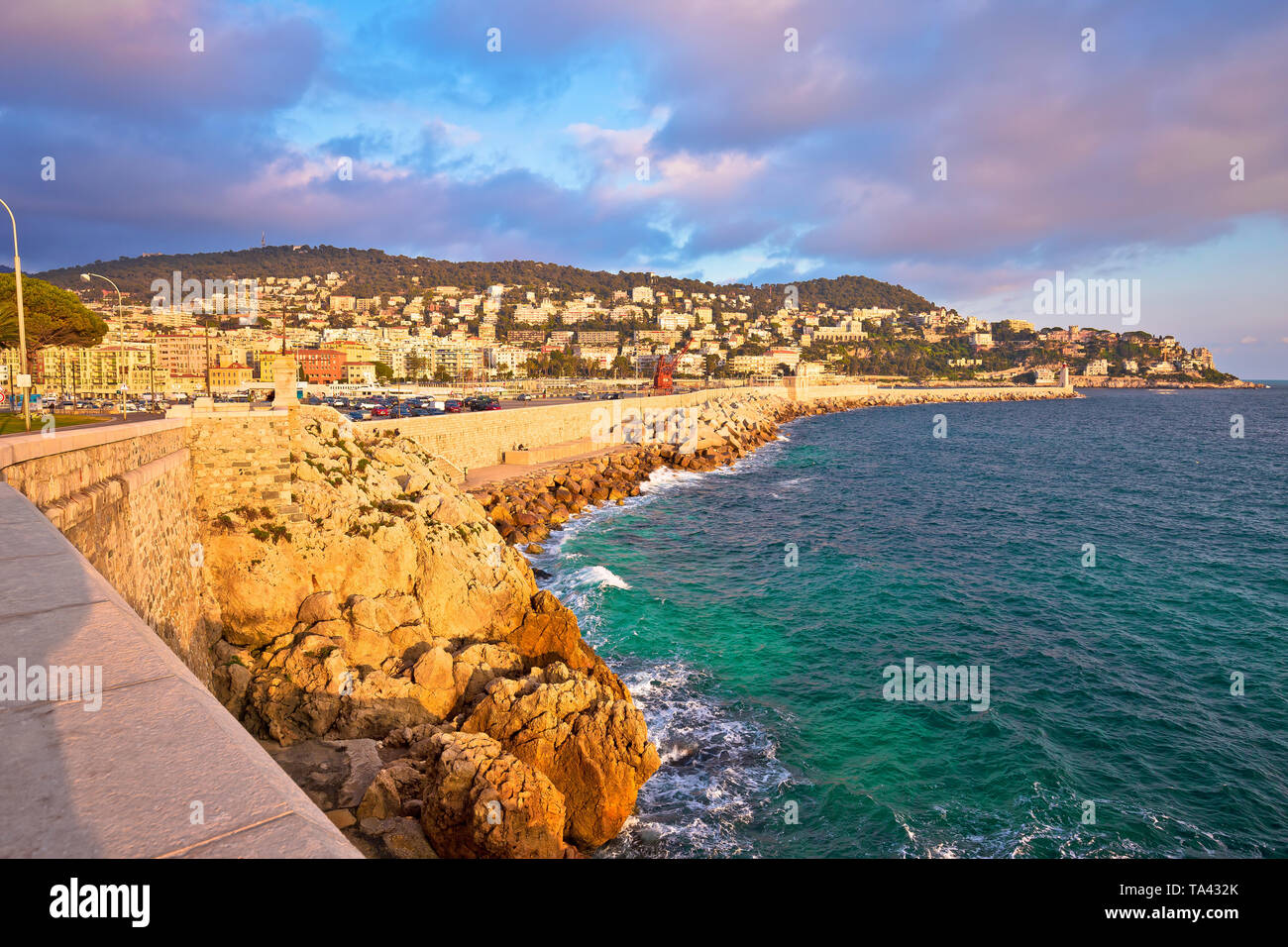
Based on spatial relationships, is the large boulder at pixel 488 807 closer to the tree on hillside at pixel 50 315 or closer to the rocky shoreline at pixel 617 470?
the rocky shoreline at pixel 617 470

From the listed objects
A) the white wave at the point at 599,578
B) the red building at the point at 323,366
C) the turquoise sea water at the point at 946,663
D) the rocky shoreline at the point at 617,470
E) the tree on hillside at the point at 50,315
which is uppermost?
the red building at the point at 323,366

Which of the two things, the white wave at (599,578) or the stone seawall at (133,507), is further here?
the white wave at (599,578)

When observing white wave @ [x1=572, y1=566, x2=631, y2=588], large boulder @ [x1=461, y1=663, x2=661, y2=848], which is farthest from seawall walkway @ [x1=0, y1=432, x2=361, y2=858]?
white wave @ [x1=572, y1=566, x2=631, y2=588]

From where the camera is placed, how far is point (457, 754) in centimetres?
888

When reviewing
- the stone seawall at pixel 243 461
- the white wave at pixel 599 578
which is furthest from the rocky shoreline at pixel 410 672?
the white wave at pixel 599 578

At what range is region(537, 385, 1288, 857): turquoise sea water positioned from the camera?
1015 cm

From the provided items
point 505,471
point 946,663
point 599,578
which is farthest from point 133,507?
point 505,471

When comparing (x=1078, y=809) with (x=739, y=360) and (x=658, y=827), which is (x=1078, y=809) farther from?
(x=739, y=360)

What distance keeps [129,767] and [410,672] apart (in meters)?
9.95

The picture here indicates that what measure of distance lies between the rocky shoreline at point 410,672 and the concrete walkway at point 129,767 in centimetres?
612

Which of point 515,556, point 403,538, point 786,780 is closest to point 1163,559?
point 786,780

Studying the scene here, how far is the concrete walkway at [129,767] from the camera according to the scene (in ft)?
6.43

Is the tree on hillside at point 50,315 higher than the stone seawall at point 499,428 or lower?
higher
